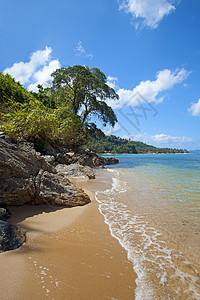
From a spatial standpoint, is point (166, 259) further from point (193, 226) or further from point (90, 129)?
point (90, 129)

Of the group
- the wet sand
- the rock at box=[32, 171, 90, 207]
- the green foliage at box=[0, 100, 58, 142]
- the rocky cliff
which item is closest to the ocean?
the wet sand

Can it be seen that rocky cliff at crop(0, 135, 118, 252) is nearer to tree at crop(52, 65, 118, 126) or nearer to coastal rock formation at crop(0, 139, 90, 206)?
coastal rock formation at crop(0, 139, 90, 206)

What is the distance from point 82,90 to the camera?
2178cm

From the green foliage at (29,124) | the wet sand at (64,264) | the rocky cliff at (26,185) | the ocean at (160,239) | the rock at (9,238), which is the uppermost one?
the green foliage at (29,124)

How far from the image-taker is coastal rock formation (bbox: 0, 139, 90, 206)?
3.59 metres

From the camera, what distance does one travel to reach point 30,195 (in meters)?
3.94

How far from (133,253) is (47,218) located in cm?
208

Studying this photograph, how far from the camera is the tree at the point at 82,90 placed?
843 inches

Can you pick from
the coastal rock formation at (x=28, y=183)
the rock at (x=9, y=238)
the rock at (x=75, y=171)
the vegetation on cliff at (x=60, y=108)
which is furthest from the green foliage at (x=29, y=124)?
the rock at (x=9, y=238)

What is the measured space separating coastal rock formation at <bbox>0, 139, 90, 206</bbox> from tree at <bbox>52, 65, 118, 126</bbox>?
1754cm

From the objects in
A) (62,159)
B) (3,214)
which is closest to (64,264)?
(3,214)

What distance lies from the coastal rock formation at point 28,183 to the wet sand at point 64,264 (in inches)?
16.7

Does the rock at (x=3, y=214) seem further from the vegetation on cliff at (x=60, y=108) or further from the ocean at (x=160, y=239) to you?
the vegetation on cliff at (x=60, y=108)

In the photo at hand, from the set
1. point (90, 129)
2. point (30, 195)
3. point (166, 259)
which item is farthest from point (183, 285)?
point (90, 129)
